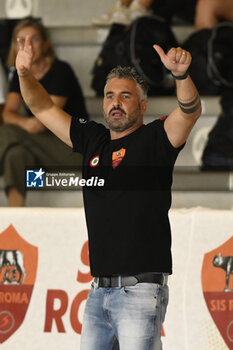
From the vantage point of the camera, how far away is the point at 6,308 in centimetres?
379

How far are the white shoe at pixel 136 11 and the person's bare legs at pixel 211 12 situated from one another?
1.44ft

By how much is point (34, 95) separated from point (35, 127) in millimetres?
1920

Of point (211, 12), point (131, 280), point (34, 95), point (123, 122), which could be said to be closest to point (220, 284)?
point (131, 280)

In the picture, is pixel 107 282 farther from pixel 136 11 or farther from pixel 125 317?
pixel 136 11

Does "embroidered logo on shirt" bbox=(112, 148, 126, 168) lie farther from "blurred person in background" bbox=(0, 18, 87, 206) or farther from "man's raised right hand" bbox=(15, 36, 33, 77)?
"blurred person in background" bbox=(0, 18, 87, 206)

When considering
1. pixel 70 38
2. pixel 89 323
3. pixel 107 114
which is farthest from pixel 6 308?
pixel 70 38

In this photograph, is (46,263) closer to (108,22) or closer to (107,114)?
(107,114)

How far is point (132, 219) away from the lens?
255 cm

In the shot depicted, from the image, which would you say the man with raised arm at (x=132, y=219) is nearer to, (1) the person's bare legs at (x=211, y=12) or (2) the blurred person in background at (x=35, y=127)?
(2) the blurred person in background at (x=35, y=127)

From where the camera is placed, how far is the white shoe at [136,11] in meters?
A: 5.43

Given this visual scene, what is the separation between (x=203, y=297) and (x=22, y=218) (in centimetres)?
111

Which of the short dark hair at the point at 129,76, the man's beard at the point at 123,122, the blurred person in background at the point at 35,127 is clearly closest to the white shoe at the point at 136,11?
the blurred person in background at the point at 35,127

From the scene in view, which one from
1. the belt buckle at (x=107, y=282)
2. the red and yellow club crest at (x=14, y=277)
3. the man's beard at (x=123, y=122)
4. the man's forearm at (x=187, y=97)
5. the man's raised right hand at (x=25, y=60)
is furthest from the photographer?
the red and yellow club crest at (x=14, y=277)

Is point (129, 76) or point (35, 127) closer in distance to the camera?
point (129, 76)
